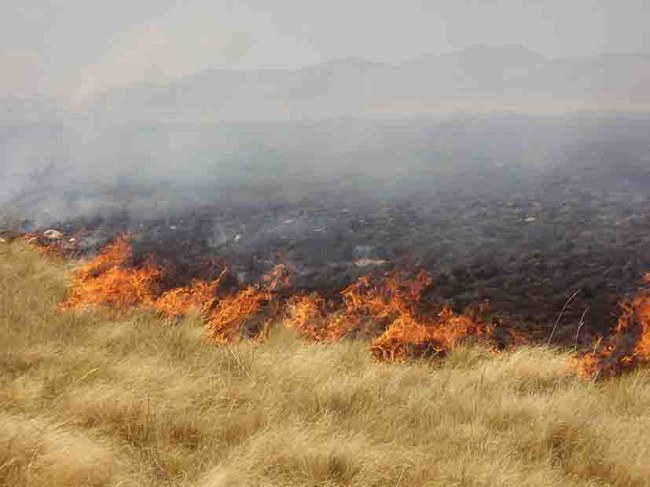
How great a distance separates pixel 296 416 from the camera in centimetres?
423

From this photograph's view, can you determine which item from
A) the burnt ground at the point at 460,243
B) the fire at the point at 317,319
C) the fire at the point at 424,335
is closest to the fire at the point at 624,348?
the burnt ground at the point at 460,243

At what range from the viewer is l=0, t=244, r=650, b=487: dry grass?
3.49m

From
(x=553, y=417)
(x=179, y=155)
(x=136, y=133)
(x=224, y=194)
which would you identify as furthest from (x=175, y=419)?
(x=136, y=133)

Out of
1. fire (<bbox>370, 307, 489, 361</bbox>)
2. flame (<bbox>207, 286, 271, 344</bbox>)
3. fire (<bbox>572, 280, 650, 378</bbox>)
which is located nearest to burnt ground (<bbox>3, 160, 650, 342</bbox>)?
fire (<bbox>572, 280, 650, 378</bbox>)

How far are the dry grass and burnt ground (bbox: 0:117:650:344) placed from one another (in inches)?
54.3

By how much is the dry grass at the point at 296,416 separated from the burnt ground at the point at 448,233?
1.38 meters

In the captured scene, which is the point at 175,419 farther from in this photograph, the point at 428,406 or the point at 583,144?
the point at 583,144

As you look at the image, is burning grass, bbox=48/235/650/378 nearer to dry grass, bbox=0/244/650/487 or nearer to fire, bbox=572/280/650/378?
fire, bbox=572/280/650/378

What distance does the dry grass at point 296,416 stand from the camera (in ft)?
11.4

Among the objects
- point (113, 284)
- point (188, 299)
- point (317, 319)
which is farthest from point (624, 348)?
Result: point (113, 284)

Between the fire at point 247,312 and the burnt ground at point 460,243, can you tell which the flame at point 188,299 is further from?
the burnt ground at point 460,243

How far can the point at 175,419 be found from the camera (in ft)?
13.4

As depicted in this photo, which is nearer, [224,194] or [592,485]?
[592,485]

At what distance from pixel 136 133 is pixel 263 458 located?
126 ft
